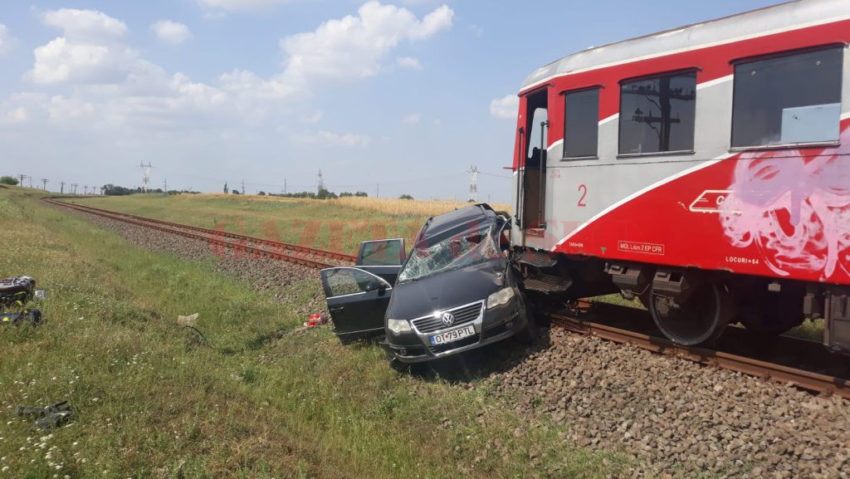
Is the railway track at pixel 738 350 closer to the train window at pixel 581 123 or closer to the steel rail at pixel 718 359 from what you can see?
the steel rail at pixel 718 359

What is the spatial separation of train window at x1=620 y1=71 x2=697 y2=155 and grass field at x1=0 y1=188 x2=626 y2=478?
11.5 ft

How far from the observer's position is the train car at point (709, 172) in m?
5.14

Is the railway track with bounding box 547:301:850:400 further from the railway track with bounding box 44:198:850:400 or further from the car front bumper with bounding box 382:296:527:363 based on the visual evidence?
the car front bumper with bounding box 382:296:527:363

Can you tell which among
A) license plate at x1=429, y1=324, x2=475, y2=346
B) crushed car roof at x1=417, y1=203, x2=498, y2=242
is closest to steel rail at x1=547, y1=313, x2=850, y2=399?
license plate at x1=429, y1=324, x2=475, y2=346

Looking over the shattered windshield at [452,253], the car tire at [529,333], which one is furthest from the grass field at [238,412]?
Answer: the shattered windshield at [452,253]

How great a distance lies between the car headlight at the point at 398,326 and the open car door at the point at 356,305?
1275mm

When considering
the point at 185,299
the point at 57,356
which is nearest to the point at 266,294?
the point at 185,299

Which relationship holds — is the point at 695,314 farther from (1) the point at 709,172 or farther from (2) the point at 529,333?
(2) the point at 529,333

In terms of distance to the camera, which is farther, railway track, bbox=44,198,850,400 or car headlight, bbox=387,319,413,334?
car headlight, bbox=387,319,413,334

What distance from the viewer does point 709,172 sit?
19.5 feet

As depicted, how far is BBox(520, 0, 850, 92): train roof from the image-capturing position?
17.1 feet

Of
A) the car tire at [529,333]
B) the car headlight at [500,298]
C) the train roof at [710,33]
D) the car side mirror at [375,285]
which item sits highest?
the train roof at [710,33]

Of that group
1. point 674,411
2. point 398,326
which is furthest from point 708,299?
point 398,326

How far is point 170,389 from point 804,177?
6.80m
